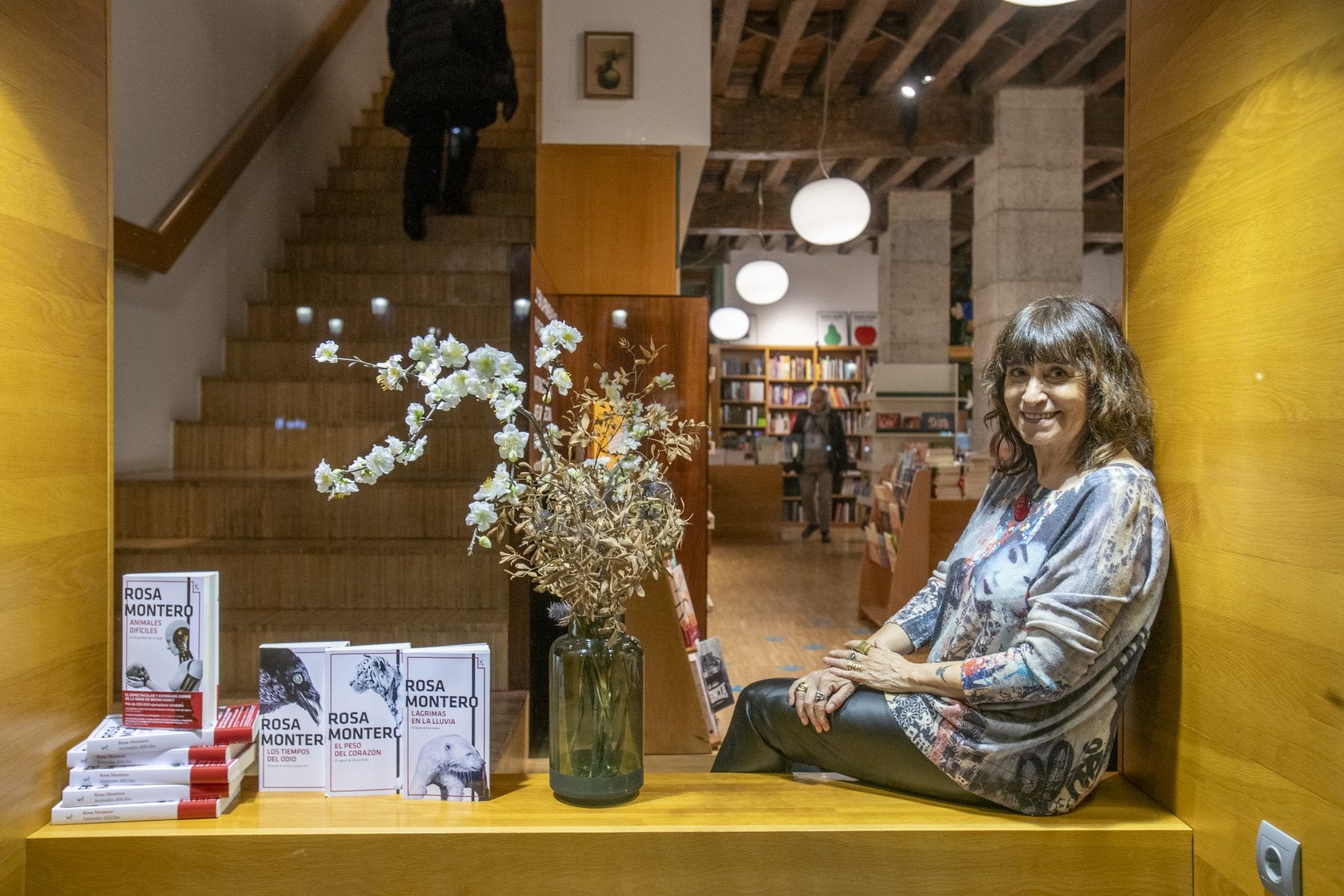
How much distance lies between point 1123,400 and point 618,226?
10.5 ft

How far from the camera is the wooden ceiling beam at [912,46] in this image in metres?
5.25

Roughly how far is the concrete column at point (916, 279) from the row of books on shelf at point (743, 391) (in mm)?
3301

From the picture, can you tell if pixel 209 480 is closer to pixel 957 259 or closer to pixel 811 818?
pixel 811 818

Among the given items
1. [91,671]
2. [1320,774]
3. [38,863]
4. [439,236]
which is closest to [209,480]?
[91,671]

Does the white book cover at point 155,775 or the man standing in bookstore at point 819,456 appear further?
the man standing in bookstore at point 819,456

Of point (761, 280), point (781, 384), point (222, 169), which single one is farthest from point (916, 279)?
point (222, 169)

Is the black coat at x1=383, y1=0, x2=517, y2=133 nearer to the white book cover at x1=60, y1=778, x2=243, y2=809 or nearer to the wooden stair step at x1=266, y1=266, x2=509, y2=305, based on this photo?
the wooden stair step at x1=266, y1=266, x2=509, y2=305

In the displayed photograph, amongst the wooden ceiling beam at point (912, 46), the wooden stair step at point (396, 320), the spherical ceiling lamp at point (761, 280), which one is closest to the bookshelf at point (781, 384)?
the spherical ceiling lamp at point (761, 280)

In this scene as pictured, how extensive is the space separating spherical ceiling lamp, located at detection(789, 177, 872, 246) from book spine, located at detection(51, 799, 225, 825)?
5.04 m

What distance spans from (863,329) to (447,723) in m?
10.7

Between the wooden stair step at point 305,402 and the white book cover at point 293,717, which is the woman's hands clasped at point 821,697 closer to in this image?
the white book cover at point 293,717

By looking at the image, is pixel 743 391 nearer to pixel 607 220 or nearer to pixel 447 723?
pixel 607 220

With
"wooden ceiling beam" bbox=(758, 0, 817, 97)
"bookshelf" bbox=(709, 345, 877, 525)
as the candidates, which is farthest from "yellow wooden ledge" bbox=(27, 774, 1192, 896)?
"bookshelf" bbox=(709, 345, 877, 525)

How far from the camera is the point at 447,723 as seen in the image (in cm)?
152
